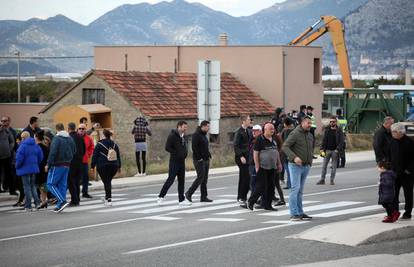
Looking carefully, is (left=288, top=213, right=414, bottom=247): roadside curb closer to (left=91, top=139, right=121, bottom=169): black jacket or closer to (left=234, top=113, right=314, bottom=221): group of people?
(left=234, top=113, right=314, bottom=221): group of people

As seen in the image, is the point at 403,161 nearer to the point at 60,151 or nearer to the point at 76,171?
the point at 60,151

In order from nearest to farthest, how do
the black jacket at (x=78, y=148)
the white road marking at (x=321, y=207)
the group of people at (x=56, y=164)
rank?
1. the white road marking at (x=321, y=207)
2. the group of people at (x=56, y=164)
3. the black jacket at (x=78, y=148)

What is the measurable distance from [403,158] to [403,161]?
0.05m

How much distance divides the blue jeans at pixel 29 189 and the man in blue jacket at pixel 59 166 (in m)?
0.50

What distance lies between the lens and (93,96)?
139ft

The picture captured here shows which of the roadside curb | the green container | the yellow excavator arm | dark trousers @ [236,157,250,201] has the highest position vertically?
the yellow excavator arm

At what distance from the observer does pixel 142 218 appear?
2045 cm

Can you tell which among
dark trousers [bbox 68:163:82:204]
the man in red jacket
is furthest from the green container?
dark trousers [bbox 68:163:82:204]

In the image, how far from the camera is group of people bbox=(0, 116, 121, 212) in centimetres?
2219

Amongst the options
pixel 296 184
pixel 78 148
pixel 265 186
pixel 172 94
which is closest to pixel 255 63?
pixel 172 94

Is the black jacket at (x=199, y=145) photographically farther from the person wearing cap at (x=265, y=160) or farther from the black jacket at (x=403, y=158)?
the black jacket at (x=403, y=158)

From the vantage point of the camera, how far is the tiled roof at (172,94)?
4166 centimetres

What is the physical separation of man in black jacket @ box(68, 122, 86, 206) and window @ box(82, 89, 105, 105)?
17527 mm

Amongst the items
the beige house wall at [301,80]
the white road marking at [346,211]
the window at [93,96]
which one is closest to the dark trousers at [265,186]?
the white road marking at [346,211]
